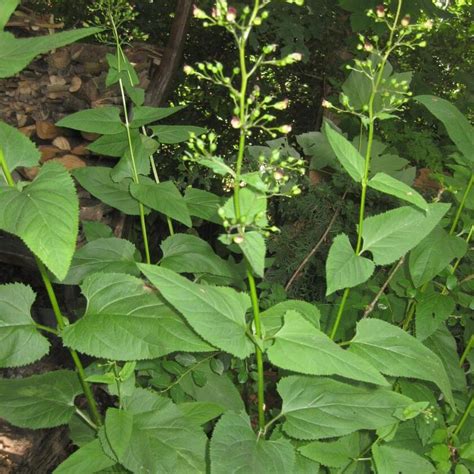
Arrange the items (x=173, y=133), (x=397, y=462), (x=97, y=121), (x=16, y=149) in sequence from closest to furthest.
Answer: (x=16, y=149) < (x=397, y=462) < (x=97, y=121) < (x=173, y=133)

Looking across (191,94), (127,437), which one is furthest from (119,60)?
(191,94)

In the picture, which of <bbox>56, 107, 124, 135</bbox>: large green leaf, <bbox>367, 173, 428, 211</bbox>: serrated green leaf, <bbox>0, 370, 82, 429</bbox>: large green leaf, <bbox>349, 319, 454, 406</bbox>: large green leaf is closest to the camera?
<bbox>367, 173, 428, 211</bbox>: serrated green leaf

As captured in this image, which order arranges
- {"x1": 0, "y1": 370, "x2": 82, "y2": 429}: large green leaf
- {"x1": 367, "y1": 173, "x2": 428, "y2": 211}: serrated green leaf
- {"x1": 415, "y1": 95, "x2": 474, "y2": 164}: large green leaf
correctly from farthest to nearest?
1. {"x1": 415, "y1": 95, "x2": 474, "y2": 164}: large green leaf
2. {"x1": 0, "y1": 370, "x2": 82, "y2": 429}: large green leaf
3. {"x1": 367, "y1": 173, "x2": 428, "y2": 211}: serrated green leaf

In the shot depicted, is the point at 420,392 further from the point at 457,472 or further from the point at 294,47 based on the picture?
the point at 294,47

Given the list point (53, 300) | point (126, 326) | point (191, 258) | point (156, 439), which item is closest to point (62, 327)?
point (53, 300)

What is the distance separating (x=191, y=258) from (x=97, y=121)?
451mm

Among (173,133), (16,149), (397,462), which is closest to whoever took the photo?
(16,149)

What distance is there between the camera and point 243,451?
38.4 inches

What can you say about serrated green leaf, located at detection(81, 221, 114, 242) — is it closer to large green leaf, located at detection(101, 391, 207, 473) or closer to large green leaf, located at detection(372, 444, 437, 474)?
large green leaf, located at detection(101, 391, 207, 473)

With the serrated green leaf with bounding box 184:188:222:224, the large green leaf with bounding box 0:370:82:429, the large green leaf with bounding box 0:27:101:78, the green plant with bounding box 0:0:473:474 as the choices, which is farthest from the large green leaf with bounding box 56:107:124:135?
the large green leaf with bounding box 0:370:82:429

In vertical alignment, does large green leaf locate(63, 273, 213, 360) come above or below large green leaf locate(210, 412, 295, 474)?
above

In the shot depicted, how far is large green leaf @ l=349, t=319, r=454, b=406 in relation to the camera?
3.39 ft

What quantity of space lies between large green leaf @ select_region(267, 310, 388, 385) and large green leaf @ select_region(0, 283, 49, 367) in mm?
452

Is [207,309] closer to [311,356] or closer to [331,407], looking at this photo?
[311,356]
